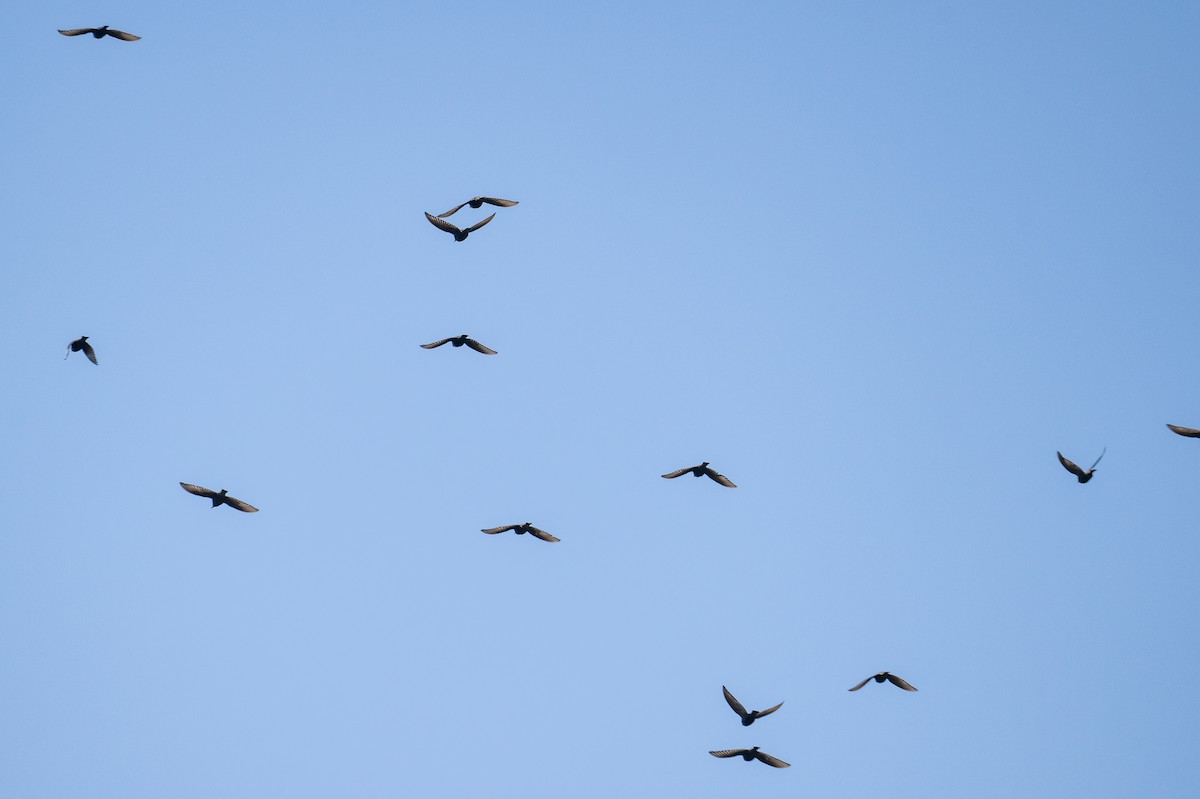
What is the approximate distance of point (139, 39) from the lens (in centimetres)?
4800

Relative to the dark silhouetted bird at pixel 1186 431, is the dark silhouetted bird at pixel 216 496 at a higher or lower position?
lower

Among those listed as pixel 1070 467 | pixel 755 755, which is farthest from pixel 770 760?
pixel 1070 467

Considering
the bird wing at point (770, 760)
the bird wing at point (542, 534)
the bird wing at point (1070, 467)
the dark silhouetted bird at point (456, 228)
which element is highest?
the dark silhouetted bird at point (456, 228)

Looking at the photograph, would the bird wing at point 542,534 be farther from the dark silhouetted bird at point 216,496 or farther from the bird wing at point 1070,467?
the bird wing at point 1070,467

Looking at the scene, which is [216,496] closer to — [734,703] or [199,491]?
[199,491]

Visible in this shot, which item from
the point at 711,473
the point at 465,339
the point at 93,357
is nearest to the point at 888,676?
the point at 711,473

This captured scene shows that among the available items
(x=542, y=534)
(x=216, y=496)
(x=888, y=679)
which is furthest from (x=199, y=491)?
(x=888, y=679)

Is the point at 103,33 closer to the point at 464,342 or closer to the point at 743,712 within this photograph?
the point at 464,342

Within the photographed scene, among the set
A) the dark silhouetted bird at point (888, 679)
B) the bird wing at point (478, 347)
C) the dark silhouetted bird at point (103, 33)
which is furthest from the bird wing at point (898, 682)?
the dark silhouetted bird at point (103, 33)

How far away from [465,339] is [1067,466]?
19.0 m

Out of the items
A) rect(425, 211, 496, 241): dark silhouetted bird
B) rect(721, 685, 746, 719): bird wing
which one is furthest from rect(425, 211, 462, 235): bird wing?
rect(721, 685, 746, 719): bird wing

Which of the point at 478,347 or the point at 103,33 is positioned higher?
the point at 103,33

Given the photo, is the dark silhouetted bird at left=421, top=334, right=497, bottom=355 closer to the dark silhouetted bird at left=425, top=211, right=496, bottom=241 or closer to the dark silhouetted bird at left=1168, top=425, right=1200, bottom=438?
the dark silhouetted bird at left=425, top=211, right=496, bottom=241

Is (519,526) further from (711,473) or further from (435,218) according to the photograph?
(435,218)
